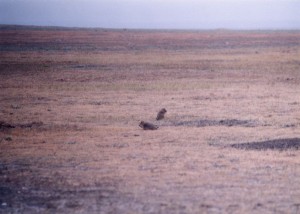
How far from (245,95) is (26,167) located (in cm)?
1295

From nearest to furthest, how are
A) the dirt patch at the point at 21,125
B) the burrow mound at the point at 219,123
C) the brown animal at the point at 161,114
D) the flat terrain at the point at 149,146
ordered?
1. the flat terrain at the point at 149,146
2. the dirt patch at the point at 21,125
3. the burrow mound at the point at 219,123
4. the brown animal at the point at 161,114

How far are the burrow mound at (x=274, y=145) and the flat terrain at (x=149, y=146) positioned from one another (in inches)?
0.9

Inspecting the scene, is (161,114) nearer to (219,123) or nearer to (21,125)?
(219,123)

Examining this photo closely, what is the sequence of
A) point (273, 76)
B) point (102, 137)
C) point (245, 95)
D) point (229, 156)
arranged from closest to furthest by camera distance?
point (229, 156)
point (102, 137)
point (245, 95)
point (273, 76)

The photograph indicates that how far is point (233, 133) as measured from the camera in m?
13.5

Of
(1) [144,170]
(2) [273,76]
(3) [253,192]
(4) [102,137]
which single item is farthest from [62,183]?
(2) [273,76]

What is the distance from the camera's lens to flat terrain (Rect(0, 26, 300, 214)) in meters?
8.20

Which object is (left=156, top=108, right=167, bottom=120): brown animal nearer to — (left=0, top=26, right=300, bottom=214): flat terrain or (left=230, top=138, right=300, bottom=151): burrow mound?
(left=0, top=26, right=300, bottom=214): flat terrain

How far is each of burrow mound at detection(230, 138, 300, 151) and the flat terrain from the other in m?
0.02

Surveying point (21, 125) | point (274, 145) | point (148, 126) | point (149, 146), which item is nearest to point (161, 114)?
point (148, 126)

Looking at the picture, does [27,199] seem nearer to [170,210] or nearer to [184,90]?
[170,210]

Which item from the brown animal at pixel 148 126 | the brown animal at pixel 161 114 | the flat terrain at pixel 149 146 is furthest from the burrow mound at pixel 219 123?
the brown animal at pixel 148 126

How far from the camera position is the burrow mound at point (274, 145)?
1187cm

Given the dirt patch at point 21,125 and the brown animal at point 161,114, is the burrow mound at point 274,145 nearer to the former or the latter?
the brown animal at point 161,114
